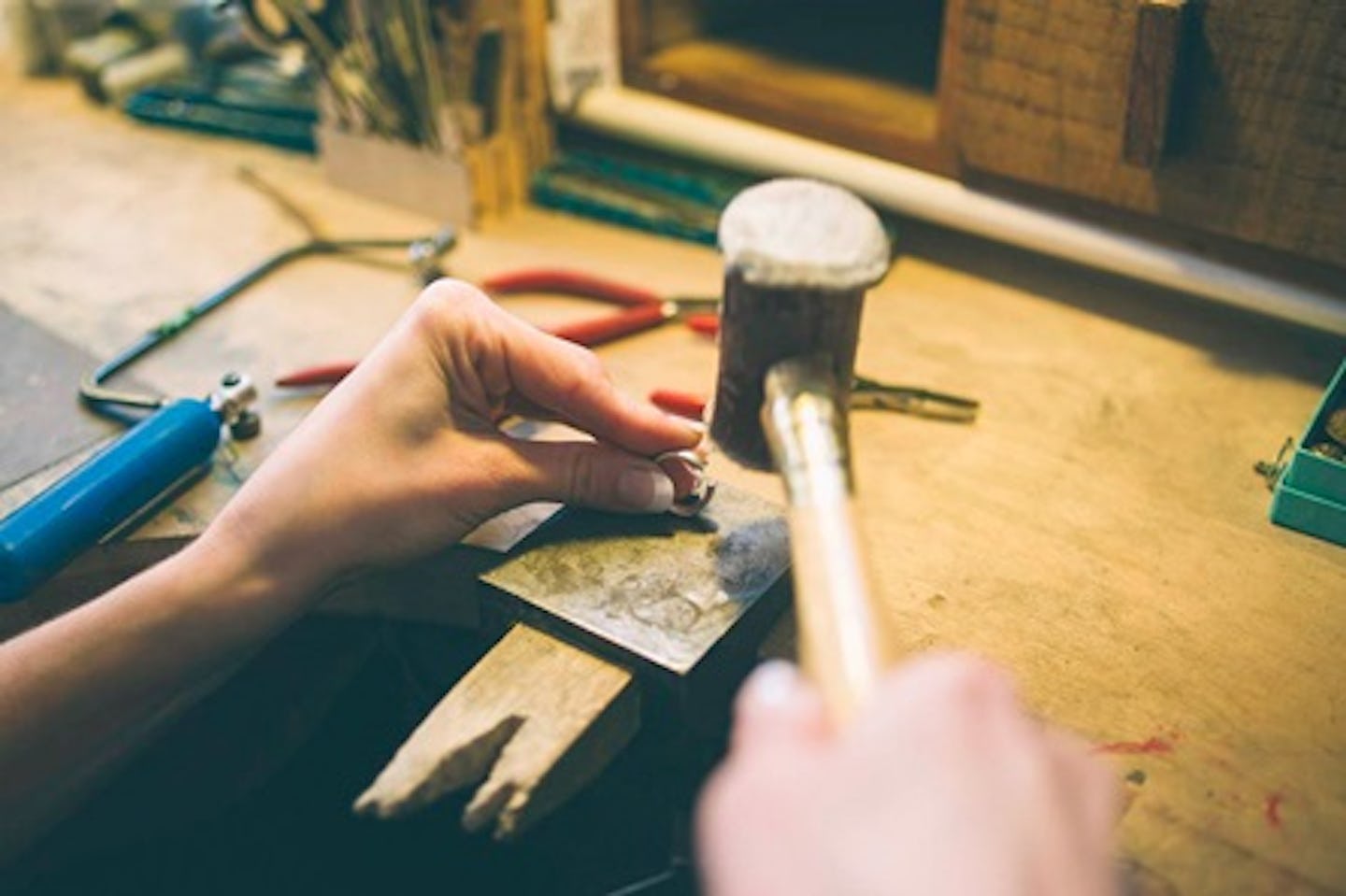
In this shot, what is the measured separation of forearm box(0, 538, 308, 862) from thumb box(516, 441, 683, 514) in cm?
19

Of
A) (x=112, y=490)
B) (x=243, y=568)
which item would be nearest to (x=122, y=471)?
(x=112, y=490)

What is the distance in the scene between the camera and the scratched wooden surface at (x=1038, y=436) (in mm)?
797

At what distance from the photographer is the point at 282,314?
1.26 m

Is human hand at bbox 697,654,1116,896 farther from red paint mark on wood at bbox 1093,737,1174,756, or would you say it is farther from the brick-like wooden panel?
the brick-like wooden panel

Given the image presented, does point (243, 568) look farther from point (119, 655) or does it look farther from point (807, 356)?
point (807, 356)

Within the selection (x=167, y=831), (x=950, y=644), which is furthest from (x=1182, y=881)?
(x=167, y=831)

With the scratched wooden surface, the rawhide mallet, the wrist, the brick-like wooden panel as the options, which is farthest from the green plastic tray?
the wrist

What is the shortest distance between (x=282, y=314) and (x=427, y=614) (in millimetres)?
413

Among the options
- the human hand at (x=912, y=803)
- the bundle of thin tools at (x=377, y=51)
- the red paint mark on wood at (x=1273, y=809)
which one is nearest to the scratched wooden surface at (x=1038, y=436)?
the red paint mark on wood at (x=1273, y=809)

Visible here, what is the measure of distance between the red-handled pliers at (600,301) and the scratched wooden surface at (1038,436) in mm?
19

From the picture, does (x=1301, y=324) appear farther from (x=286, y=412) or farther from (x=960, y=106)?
(x=286, y=412)

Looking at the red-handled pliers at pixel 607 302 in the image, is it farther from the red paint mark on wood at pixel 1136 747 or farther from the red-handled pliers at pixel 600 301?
the red paint mark on wood at pixel 1136 747

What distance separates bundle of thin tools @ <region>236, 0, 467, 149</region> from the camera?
52.5 inches

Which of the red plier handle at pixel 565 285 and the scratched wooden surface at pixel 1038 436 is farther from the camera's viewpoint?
the red plier handle at pixel 565 285
